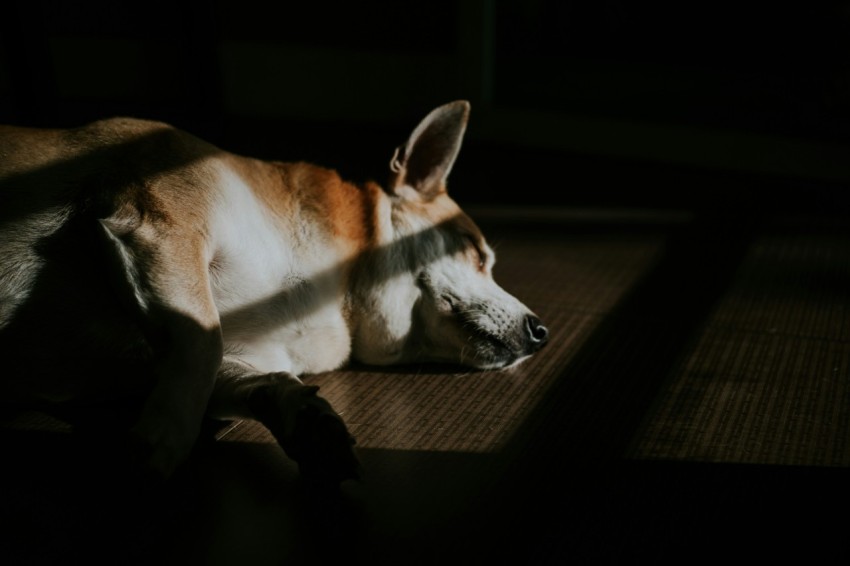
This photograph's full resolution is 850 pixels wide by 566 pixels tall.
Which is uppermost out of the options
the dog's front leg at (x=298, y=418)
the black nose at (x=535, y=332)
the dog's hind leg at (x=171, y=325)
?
the dog's hind leg at (x=171, y=325)

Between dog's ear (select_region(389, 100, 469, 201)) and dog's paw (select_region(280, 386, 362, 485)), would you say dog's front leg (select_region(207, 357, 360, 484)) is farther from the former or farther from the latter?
dog's ear (select_region(389, 100, 469, 201))

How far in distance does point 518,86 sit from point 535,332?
9.69ft

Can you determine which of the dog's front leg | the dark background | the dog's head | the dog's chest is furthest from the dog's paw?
the dark background

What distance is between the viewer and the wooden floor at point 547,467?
4.71 feet

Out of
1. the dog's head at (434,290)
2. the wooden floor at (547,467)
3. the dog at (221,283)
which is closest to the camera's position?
the wooden floor at (547,467)

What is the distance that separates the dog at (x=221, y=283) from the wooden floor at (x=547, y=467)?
0.09 meters

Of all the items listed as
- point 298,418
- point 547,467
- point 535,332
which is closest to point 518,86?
point 535,332

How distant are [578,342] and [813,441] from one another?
2.28 feet

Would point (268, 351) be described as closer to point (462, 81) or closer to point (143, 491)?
point (143, 491)

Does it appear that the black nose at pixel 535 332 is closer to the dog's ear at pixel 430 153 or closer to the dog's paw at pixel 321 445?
the dog's ear at pixel 430 153

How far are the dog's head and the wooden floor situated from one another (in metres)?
0.06

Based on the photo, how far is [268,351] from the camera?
6.55 ft

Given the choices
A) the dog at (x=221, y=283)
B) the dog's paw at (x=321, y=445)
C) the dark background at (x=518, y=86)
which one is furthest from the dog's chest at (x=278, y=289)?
the dark background at (x=518, y=86)

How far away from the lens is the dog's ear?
2.22 metres
